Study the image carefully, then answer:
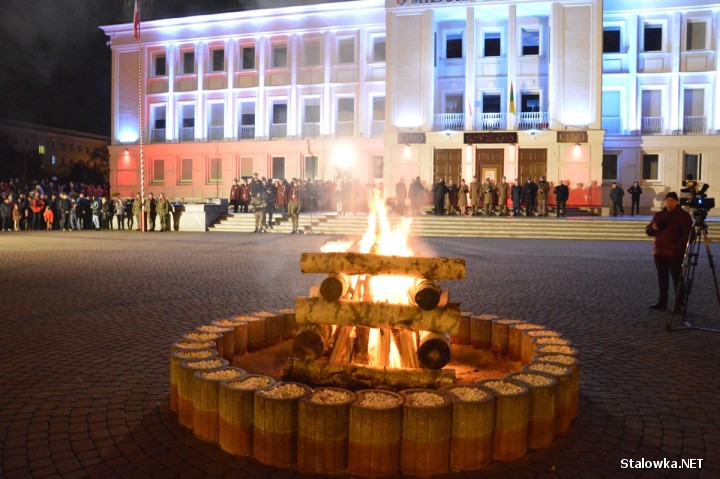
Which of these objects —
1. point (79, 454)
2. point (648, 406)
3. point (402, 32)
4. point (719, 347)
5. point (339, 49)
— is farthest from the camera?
point (339, 49)

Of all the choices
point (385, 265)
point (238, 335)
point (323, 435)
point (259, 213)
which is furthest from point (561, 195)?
point (323, 435)

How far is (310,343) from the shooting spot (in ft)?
16.1

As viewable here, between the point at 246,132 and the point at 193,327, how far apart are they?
37.9 m

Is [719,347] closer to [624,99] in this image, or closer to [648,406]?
[648,406]

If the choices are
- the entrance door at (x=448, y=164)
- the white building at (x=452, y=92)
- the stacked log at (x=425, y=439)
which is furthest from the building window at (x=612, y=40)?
the stacked log at (x=425, y=439)

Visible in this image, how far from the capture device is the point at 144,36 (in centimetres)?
4584

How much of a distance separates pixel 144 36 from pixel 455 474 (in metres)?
47.9

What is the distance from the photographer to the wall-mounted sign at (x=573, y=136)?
34188 millimetres

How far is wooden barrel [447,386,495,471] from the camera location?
3740 mm

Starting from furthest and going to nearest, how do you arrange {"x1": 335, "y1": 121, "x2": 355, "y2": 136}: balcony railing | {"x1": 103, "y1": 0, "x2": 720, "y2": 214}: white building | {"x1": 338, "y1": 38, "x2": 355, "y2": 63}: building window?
1. {"x1": 335, "y1": 121, "x2": 355, "y2": 136}: balcony railing
2. {"x1": 338, "y1": 38, "x2": 355, "y2": 63}: building window
3. {"x1": 103, "y1": 0, "x2": 720, "y2": 214}: white building

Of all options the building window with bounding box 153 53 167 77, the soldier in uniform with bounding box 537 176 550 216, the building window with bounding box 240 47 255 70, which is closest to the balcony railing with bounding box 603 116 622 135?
the soldier in uniform with bounding box 537 176 550 216

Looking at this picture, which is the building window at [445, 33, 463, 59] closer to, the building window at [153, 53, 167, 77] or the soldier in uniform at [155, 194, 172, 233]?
the soldier in uniform at [155, 194, 172, 233]

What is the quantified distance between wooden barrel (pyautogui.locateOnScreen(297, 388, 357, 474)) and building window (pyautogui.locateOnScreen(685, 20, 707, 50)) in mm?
40179

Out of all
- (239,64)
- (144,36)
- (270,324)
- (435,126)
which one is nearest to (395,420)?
(270,324)
